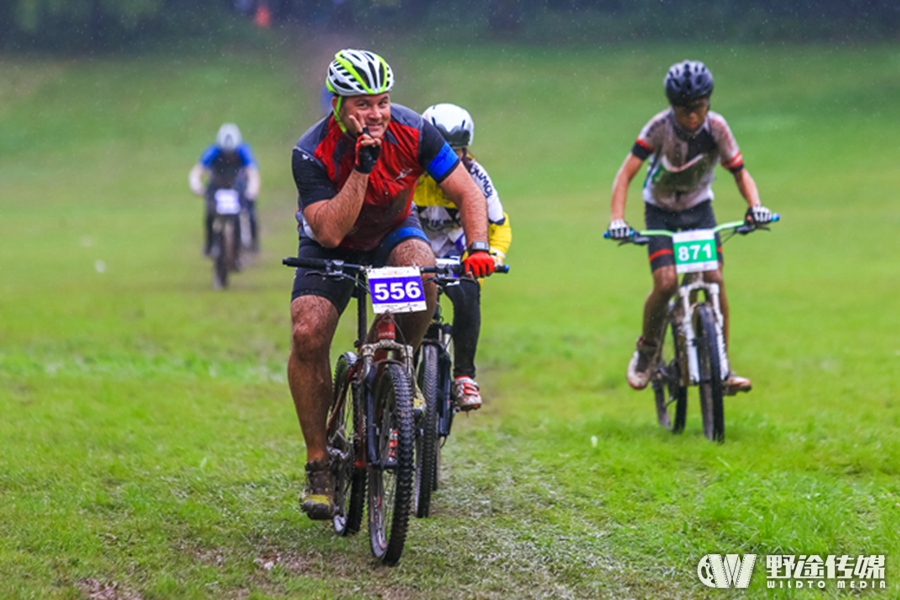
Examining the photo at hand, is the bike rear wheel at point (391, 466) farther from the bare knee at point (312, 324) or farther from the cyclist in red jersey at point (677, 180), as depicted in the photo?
the cyclist in red jersey at point (677, 180)

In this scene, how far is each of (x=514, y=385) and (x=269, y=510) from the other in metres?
5.20

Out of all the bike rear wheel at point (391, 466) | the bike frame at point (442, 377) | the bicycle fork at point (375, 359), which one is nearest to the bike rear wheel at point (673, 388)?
the bike frame at point (442, 377)

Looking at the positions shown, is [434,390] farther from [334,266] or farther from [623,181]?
[623,181]

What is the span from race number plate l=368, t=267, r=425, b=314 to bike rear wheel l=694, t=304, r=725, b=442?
3028mm

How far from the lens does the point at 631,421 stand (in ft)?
31.5

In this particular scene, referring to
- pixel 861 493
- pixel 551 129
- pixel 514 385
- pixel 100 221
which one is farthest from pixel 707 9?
pixel 861 493

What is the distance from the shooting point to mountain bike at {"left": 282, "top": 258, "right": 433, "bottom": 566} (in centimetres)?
571

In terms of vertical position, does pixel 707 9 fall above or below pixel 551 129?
above

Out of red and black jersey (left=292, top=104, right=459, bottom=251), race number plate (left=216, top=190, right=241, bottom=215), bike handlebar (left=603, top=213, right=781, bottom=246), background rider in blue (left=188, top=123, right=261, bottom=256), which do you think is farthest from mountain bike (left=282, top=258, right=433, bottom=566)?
background rider in blue (left=188, top=123, right=261, bottom=256)

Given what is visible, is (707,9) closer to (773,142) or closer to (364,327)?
(773,142)

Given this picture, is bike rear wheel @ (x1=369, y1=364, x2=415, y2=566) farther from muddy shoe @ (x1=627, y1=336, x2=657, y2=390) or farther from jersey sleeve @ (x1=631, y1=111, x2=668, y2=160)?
jersey sleeve @ (x1=631, y1=111, x2=668, y2=160)

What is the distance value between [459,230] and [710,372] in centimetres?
191

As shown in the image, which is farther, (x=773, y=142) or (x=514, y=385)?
(x=773, y=142)

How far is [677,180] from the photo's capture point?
9.18 meters
